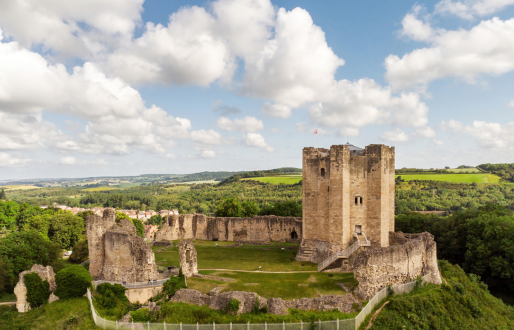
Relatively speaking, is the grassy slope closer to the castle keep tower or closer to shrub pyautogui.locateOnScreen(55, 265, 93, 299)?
the castle keep tower

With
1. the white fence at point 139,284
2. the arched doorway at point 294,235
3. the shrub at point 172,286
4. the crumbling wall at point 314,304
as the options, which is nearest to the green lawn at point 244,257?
the arched doorway at point 294,235

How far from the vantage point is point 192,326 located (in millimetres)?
18953

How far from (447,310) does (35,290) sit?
33095 millimetres

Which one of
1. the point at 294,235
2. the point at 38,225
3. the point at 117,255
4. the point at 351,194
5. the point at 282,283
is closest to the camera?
the point at 282,283

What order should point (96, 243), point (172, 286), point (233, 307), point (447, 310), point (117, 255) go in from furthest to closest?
point (96, 243) < point (117, 255) < point (172, 286) < point (447, 310) < point (233, 307)

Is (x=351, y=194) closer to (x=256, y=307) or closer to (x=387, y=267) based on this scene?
(x=387, y=267)

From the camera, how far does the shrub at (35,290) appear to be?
24.2 meters

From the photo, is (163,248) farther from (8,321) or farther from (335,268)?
(335,268)

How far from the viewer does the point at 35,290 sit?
24.3 metres

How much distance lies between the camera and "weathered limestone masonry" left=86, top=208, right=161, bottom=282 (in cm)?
2523

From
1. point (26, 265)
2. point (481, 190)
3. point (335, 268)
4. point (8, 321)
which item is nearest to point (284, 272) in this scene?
point (335, 268)

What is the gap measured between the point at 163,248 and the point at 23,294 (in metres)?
17.8

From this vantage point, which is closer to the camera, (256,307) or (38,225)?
(256,307)

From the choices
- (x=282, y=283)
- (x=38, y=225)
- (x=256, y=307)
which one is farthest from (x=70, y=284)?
(x=38, y=225)
